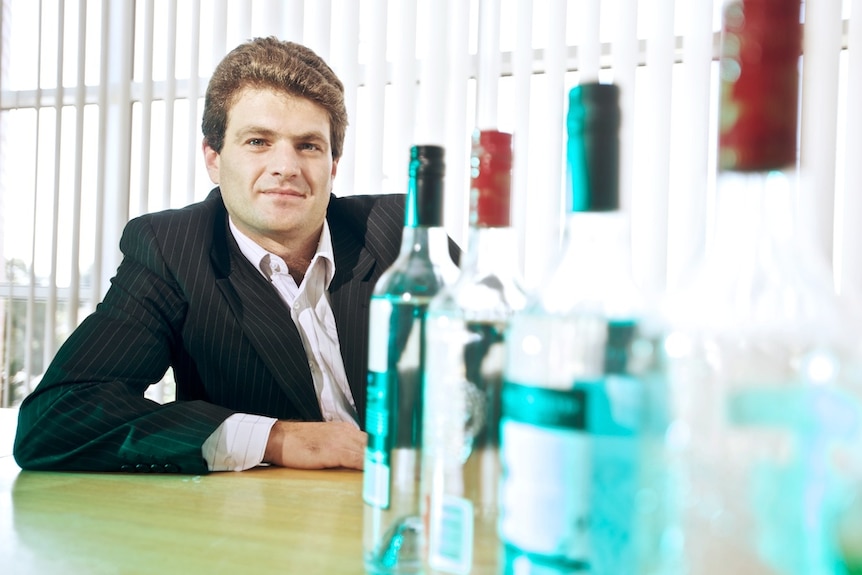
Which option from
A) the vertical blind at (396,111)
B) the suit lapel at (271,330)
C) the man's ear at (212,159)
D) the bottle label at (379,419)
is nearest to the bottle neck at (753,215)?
the bottle label at (379,419)

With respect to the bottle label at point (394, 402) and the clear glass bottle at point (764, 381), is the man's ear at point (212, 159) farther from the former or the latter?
the clear glass bottle at point (764, 381)

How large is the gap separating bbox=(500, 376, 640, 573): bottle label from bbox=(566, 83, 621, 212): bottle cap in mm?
94

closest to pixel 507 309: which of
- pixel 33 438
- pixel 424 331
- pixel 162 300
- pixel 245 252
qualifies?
pixel 424 331

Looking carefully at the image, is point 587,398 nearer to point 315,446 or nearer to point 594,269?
point 594,269

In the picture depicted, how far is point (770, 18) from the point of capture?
318 mm

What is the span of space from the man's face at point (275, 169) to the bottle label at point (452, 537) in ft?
4.58

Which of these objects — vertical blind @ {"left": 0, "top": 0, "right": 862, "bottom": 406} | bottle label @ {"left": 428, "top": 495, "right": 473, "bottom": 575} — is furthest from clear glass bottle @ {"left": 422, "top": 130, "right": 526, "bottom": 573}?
vertical blind @ {"left": 0, "top": 0, "right": 862, "bottom": 406}

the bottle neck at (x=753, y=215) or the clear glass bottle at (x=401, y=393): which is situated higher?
the bottle neck at (x=753, y=215)

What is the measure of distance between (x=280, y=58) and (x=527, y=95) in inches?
47.6

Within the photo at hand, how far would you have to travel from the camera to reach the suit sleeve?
105cm

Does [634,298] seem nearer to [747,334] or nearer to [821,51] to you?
[747,334]

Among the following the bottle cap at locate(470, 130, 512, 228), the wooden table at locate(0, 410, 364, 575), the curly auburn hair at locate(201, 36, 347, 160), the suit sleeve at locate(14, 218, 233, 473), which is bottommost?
the wooden table at locate(0, 410, 364, 575)

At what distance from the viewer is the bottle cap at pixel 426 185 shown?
0.50m

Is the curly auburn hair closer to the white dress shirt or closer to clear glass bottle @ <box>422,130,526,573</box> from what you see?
the white dress shirt
